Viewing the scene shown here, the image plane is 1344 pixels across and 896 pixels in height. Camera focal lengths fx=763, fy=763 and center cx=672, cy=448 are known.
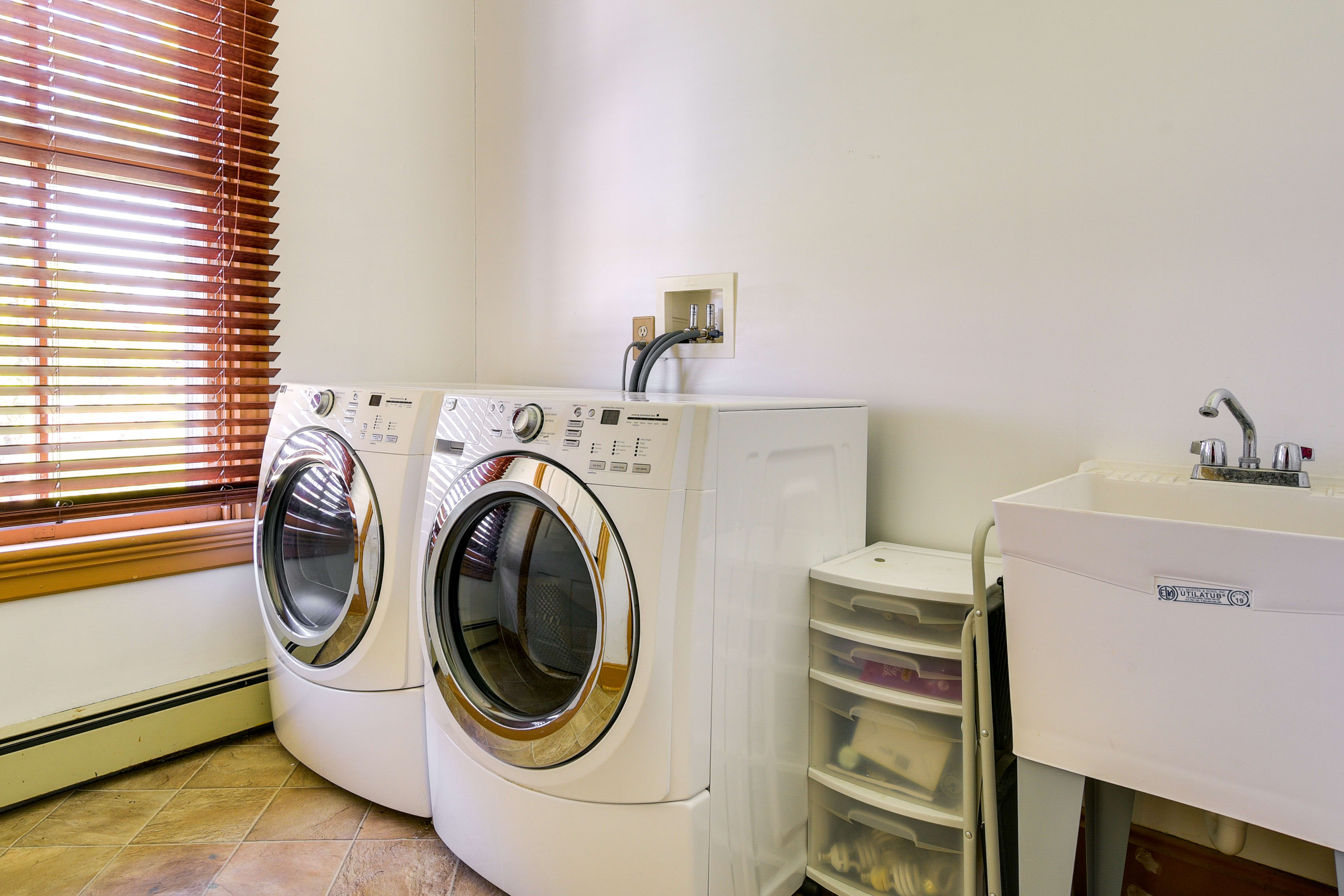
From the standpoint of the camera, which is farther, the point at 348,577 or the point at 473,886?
the point at 348,577

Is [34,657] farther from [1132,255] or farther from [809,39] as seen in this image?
[1132,255]

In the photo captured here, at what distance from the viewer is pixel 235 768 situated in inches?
74.6

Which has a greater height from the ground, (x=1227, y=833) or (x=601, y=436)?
(x=601, y=436)

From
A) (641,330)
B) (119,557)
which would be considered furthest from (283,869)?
(641,330)

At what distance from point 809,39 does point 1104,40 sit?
65 centimetres

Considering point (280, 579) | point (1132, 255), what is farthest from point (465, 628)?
point (1132, 255)

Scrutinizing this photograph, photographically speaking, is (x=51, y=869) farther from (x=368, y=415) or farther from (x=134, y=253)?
(x=134, y=253)

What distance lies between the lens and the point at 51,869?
59.1 inches

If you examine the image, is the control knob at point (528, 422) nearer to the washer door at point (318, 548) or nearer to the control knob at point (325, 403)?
the washer door at point (318, 548)

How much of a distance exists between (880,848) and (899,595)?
48cm

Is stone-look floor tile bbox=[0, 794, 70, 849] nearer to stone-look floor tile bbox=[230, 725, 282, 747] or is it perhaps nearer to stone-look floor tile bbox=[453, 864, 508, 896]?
stone-look floor tile bbox=[230, 725, 282, 747]

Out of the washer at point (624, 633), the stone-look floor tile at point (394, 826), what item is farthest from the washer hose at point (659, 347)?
the stone-look floor tile at point (394, 826)

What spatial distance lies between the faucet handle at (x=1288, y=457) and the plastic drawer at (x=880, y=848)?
0.78 meters

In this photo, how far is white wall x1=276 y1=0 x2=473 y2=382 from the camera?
7.22 feet
